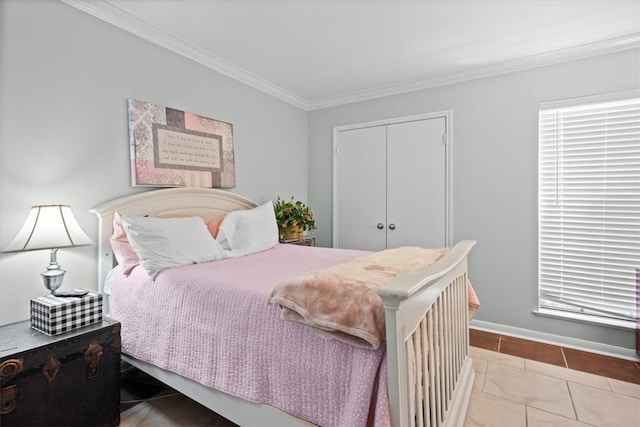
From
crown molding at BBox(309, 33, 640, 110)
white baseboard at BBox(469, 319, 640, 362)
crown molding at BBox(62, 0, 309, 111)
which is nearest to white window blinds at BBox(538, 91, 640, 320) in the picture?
white baseboard at BBox(469, 319, 640, 362)

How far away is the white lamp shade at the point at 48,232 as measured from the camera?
166 centimetres

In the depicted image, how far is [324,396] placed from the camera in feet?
4.00

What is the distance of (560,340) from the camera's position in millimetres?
2811

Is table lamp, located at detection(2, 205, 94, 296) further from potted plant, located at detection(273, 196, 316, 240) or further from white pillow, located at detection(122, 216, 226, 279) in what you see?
potted plant, located at detection(273, 196, 316, 240)

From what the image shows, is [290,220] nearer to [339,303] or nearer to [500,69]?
[339,303]

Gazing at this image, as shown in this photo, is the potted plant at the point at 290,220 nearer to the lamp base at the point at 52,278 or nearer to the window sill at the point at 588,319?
the lamp base at the point at 52,278

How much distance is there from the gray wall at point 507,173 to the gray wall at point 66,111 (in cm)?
253

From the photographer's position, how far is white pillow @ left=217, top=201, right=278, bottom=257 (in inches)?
99.3

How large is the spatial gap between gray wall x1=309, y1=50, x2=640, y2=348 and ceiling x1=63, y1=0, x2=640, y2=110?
14 centimetres

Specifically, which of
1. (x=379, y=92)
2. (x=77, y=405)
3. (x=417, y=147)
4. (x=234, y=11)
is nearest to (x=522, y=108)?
(x=417, y=147)

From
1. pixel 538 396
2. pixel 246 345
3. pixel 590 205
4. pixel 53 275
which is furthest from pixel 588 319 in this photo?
pixel 53 275

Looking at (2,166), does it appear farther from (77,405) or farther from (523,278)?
(523,278)

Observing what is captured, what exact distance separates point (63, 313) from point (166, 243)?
1.94ft

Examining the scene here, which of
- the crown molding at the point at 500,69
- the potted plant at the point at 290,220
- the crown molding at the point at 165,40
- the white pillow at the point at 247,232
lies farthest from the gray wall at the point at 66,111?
the crown molding at the point at 500,69
